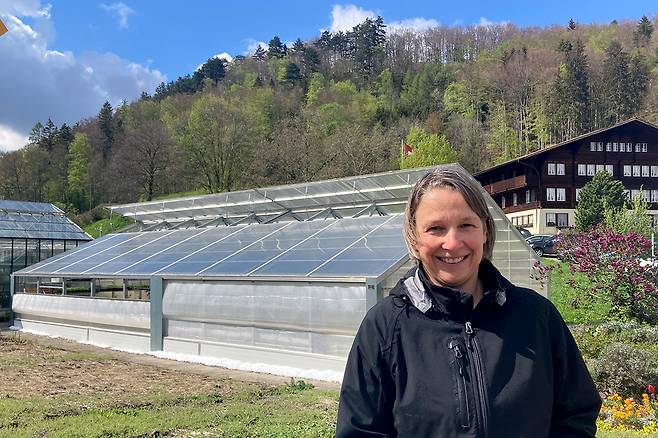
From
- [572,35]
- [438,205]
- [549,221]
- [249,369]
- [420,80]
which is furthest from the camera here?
[572,35]

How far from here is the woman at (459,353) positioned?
1.73 meters

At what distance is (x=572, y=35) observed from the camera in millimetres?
80312

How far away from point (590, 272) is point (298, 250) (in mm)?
6364

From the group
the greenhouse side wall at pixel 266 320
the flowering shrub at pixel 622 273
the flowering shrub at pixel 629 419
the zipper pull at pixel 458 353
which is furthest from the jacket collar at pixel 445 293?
the flowering shrub at pixel 622 273

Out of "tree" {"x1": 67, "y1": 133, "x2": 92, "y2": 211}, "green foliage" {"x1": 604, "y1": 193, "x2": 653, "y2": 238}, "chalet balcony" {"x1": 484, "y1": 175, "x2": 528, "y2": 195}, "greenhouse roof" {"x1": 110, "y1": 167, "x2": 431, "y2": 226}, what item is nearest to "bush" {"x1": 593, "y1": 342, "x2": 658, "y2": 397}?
"greenhouse roof" {"x1": 110, "y1": 167, "x2": 431, "y2": 226}

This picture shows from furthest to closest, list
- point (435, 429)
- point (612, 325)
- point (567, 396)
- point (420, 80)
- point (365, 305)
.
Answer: point (420, 80)
point (612, 325)
point (365, 305)
point (567, 396)
point (435, 429)

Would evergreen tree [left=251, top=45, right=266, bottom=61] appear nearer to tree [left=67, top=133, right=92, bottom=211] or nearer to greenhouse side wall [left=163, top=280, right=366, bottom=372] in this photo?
tree [left=67, top=133, right=92, bottom=211]

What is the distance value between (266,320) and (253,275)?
1.02 m

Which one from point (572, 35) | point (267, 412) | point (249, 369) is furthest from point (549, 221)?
point (572, 35)

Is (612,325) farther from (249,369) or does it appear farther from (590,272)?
(249,369)

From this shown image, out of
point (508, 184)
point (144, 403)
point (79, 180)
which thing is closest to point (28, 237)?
point (144, 403)

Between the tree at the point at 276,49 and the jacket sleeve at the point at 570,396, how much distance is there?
4202 inches

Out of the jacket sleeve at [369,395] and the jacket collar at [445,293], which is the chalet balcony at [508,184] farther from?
the jacket sleeve at [369,395]

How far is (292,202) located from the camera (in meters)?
16.7
